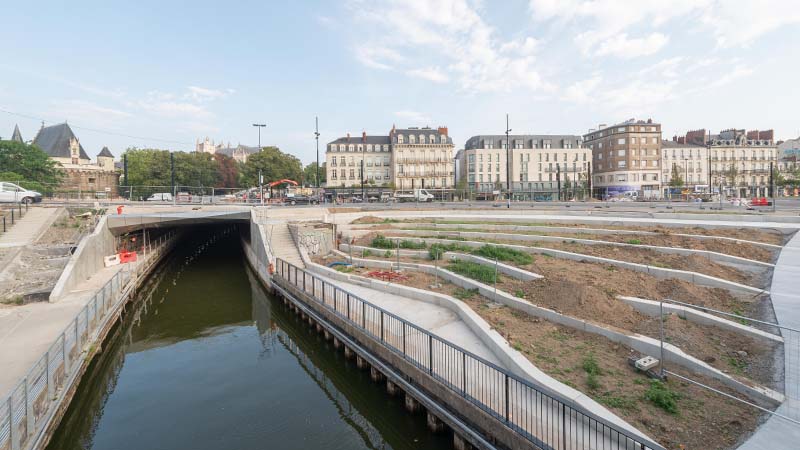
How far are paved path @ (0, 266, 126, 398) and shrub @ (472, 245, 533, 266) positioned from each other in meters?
15.2

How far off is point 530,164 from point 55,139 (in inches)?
3824

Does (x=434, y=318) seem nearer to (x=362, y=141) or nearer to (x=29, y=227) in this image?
(x=29, y=227)

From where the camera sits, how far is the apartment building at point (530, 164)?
76625 mm

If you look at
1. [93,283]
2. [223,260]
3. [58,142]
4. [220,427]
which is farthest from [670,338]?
[58,142]

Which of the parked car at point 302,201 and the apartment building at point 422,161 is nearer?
the parked car at point 302,201

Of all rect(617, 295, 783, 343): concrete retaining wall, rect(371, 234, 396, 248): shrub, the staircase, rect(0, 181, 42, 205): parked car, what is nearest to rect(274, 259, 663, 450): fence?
rect(617, 295, 783, 343): concrete retaining wall

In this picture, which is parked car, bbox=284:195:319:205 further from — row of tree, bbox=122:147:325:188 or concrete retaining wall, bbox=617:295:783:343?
concrete retaining wall, bbox=617:295:783:343

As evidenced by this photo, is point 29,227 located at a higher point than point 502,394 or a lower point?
higher

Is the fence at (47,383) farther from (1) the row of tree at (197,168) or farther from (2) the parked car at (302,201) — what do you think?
(1) the row of tree at (197,168)

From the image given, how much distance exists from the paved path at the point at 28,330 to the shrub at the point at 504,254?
599 inches

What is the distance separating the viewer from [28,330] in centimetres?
1228

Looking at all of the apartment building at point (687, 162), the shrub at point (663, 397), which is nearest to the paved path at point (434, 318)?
the shrub at point (663, 397)

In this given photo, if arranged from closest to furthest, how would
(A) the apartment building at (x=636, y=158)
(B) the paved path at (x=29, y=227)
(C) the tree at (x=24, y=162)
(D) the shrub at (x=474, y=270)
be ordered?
1. (D) the shrub at (x=474, y=270)
2. (B) the paved path at (x=29, y=227)
3. (C) the tree at (x=24, y=162)
4. (A) the apartment building at (x=636, y=158)

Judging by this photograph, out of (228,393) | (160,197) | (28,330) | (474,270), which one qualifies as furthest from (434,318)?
(160,197)
